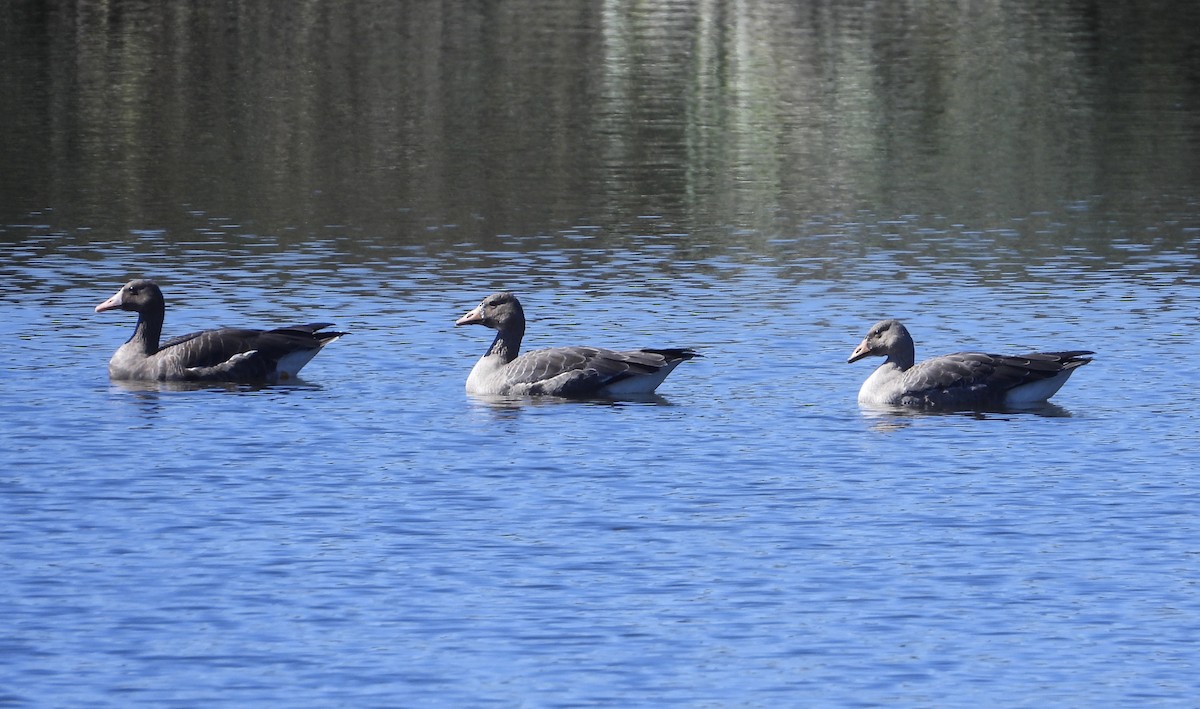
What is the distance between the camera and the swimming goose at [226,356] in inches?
1185

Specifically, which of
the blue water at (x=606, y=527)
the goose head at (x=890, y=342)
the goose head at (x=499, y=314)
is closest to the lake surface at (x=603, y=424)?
the blue water at (x=606, y=527)

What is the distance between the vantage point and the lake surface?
17.5 m

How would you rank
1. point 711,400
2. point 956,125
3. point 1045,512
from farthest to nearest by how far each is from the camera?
point 956,125 → point 711,400 → point 1045,512

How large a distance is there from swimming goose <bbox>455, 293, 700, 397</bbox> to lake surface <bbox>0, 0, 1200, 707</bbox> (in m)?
0.43

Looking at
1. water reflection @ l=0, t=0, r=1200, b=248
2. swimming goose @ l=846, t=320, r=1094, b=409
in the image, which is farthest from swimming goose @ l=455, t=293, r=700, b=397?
water reflection @ l=0, t=0, r=1200, b=248

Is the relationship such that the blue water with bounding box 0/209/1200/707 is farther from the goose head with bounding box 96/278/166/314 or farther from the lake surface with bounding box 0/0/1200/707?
the goose head with bounding box 96/278/166/314

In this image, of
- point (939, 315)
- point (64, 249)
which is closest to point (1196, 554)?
point (939, 315)

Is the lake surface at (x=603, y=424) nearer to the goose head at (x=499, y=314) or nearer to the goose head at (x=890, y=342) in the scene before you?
the goose head at (x=890, y=342)

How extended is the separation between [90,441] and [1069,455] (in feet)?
37.4

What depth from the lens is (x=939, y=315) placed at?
36.1 meters

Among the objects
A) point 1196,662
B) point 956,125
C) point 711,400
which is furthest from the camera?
point 956,125

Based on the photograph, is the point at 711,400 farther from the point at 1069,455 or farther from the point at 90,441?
the point at 90,441

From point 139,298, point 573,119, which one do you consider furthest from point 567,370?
point 573,119

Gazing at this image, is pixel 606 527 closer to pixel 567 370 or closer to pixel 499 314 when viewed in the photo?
pixel 567 370
